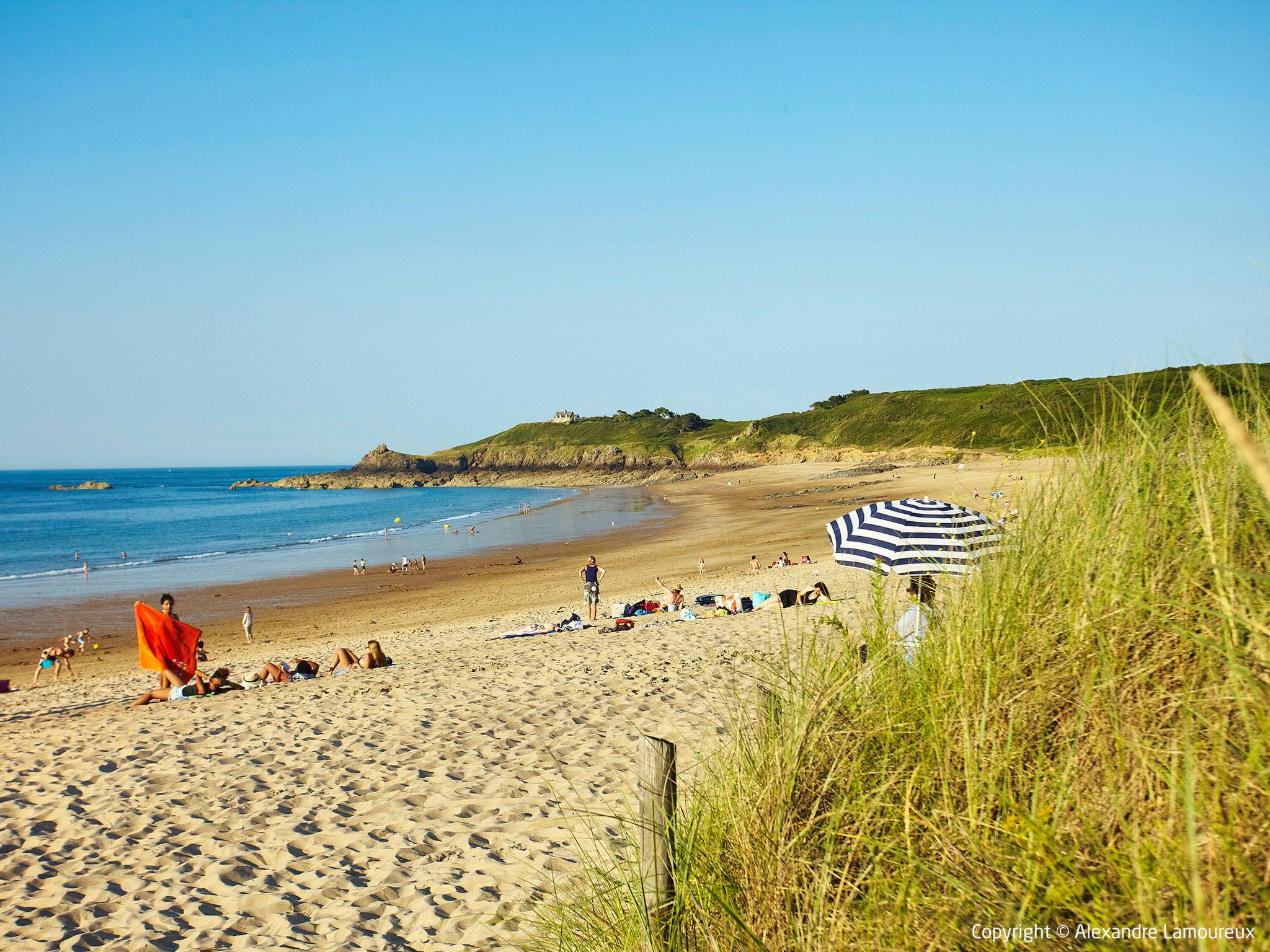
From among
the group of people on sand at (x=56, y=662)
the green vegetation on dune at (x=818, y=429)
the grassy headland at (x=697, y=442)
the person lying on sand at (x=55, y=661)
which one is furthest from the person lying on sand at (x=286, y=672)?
the grassy headland at (x=697, y=442)

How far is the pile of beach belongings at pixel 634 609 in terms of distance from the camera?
14.7 m

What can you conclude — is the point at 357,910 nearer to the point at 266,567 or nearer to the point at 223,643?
the point at 223,643

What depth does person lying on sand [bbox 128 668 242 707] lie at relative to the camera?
10.5 m

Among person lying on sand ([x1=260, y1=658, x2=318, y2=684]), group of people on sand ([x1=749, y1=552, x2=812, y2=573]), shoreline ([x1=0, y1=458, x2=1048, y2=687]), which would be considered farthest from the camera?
group of people on sand ([x1=749, y1=552, x2=812, y2=573])

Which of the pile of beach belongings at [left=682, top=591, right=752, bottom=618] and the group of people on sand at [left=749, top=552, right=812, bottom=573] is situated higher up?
the pile of beach belongings at [left=682, top=591, right=752, bottom=618]

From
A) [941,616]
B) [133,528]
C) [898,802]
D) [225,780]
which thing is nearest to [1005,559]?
[941,616]

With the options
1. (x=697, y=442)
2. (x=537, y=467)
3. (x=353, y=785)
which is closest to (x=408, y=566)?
(x=353, y=785)

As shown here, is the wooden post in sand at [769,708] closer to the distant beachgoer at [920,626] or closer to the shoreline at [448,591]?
the distant beachgoer at [920,626]

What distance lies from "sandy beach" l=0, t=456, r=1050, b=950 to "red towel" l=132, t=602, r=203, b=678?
2.79 ft

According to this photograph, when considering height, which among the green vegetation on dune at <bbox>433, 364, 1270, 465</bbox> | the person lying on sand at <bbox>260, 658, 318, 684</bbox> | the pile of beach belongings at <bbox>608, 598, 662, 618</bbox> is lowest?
the pile of beach belongings at <bbox>608, 598, 662, 618</bbox>

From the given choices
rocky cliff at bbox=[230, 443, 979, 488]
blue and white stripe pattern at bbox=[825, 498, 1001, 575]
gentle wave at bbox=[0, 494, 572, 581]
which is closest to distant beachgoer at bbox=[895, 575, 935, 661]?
blue and white stripe pattern at bbox=[825, 498, 1001, 575]

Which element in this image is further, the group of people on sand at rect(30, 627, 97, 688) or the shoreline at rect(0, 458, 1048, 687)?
the shoreline at rect(0, 458, 1048, 687)

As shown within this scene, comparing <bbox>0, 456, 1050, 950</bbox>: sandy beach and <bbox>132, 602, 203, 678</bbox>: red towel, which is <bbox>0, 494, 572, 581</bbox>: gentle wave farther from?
<bbox>132, 602, 203, 678</bbox>: red towel

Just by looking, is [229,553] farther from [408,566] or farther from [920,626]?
[920,626]
